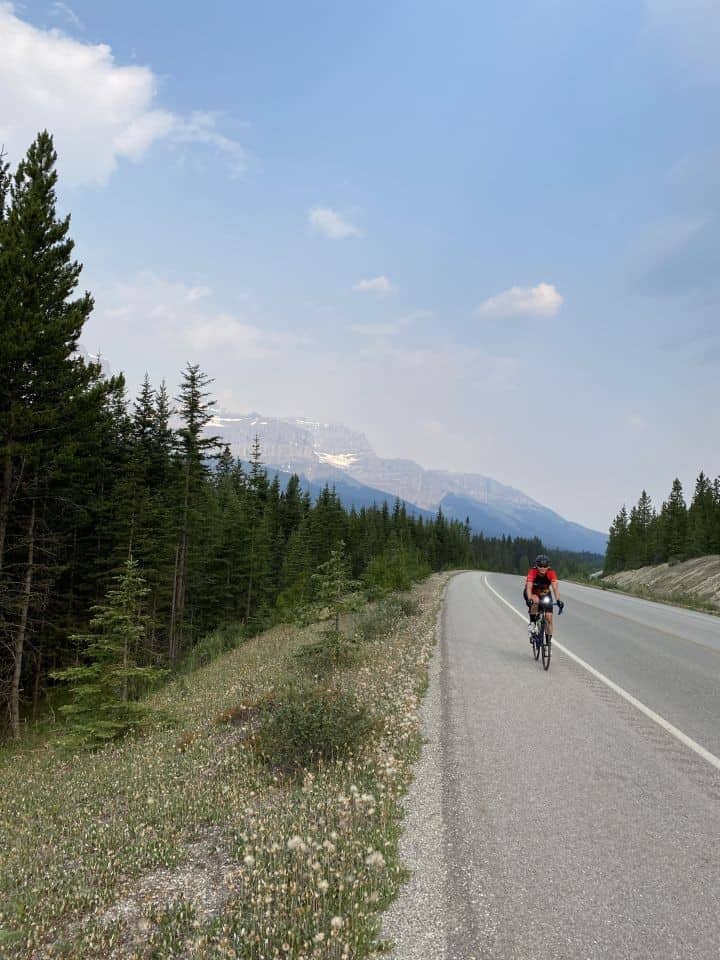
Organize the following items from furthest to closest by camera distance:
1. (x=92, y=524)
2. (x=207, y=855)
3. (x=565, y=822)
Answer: (x=92, y=524) < (x=565, y=822) < (x=207, y=855)

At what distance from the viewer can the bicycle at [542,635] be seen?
1042 cm

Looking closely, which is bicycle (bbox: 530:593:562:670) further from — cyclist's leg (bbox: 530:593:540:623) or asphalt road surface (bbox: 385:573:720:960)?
asphalt road surface (bbox: 385:573:720:960)

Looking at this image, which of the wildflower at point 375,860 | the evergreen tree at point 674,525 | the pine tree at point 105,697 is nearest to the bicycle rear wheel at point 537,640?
the wildflower at point 375,860

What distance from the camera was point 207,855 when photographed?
13.8 feet

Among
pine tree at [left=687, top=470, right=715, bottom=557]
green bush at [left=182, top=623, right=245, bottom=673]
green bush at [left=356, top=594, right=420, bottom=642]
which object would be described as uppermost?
pine tree at [left=687, top=470, right=715, bottom=557]

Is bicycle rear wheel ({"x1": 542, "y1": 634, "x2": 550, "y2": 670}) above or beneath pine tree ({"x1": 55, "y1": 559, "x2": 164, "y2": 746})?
above

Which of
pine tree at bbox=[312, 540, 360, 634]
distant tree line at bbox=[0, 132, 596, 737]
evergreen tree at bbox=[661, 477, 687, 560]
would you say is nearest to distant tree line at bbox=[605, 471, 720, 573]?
evergreen tree at bbox=[661, 477, 687, 560]

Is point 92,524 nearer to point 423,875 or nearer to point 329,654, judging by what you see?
point 329,654

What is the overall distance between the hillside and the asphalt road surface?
68.9 feet

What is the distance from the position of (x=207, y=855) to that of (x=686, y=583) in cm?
4482

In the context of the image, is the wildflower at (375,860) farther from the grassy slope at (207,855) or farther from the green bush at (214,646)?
the green bush at (214,646)

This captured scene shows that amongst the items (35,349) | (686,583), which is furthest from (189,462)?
(686,583)

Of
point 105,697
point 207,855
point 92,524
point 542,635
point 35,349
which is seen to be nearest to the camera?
point 207,855

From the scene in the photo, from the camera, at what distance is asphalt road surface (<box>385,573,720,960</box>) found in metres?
3.08
